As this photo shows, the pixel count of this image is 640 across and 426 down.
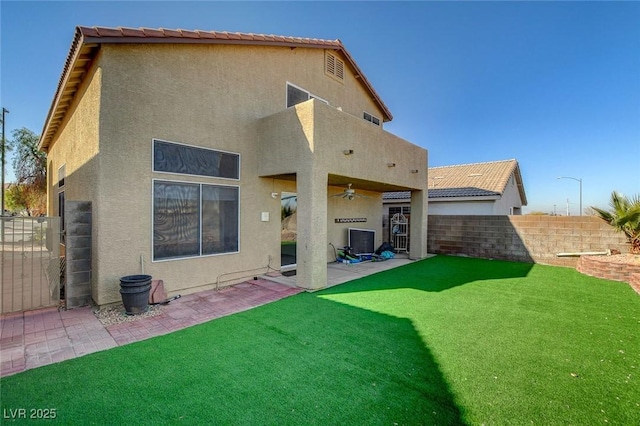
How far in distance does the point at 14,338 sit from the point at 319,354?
17.1 ft

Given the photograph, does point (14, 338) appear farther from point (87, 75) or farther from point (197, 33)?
point (197, 33)

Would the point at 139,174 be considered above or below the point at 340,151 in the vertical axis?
below

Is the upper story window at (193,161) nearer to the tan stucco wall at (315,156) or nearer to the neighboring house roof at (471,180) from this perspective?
the tan stucco wall at (315,156)

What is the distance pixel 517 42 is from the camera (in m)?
11.2

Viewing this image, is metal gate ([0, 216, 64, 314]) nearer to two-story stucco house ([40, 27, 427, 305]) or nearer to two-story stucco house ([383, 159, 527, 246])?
two-story stucco house ([40, 27, 427, 305])

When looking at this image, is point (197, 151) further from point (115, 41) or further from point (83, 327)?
point (83, 327)

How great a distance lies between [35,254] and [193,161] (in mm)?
4203

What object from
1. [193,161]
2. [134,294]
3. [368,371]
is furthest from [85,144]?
[368,371]

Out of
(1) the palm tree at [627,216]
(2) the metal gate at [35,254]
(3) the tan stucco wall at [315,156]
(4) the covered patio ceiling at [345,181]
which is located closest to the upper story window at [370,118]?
(4) the covered patio ceiling at [345,181]

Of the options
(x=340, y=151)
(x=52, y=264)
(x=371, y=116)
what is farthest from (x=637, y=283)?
(x=52, y=264)

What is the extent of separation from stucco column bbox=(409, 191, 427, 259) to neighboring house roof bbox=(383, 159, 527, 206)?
14.3 ft

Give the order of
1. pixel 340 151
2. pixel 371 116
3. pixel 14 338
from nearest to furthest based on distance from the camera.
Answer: pixel 14 338 → pixel 340 151 → pixel 371 116

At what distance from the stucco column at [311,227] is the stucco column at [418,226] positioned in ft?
22.0

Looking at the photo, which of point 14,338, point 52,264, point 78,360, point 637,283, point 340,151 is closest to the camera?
point 78,360
